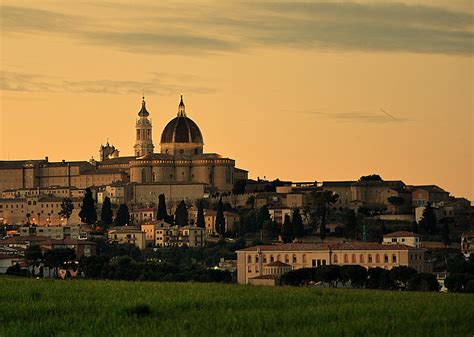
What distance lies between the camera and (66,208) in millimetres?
125750

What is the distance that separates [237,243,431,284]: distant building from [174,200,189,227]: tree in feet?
113

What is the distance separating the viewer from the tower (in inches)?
5876

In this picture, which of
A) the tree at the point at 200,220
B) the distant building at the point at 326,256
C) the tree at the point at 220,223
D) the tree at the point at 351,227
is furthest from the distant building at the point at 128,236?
the distant building at the point at 326,256

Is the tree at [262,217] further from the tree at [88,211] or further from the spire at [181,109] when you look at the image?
the spire at [181,109]

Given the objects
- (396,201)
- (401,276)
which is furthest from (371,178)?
(401,276)

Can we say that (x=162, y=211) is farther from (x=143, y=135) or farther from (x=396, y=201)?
(x=143, y=135)

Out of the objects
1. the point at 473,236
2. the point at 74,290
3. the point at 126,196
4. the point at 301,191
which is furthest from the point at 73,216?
the point at 74,290

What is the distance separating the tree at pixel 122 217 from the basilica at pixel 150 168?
1022 centimetres

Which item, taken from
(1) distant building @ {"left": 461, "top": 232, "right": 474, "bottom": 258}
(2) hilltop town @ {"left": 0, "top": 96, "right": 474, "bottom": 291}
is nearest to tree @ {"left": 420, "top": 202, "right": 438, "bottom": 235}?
(2) hilltop town @ {"left": 0, "top": 96, "right": 474, "bottom": 291}

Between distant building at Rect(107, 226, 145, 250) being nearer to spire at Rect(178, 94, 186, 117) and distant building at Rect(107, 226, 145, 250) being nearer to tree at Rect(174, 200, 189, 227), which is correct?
tree at Rect(174, 200, 189, 227)

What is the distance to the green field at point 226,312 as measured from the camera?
1859 centimetres

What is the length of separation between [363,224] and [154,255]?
15549 mm

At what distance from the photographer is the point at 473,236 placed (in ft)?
322

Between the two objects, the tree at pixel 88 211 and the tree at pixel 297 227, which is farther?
the tree at pixel 88 211
